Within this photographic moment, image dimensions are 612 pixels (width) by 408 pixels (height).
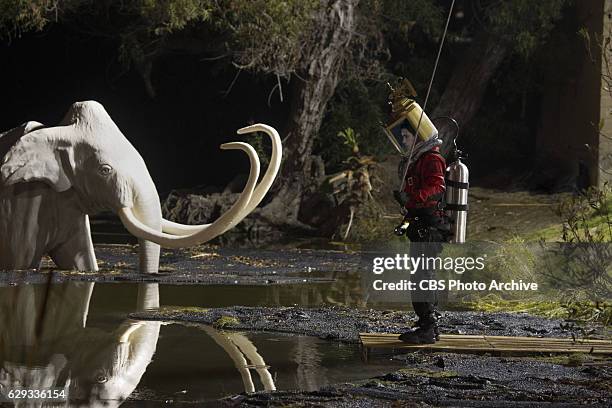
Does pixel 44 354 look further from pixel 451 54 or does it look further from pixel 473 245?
pixel 451 54

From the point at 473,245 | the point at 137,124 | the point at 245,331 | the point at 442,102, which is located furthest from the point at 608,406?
the point at 137,124

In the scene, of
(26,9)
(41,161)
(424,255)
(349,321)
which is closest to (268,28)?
(26,9)

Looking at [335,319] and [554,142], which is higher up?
[554,142]

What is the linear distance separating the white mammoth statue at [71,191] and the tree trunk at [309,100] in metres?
6.21

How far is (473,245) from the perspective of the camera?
11703 mm

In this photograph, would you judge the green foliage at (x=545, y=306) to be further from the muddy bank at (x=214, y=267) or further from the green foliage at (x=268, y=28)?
the green foliage at (x=268, y=28)

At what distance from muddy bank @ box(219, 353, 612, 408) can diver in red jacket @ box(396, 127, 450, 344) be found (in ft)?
1.04

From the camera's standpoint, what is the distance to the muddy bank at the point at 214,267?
985 cm

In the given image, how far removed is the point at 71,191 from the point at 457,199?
3.11 m

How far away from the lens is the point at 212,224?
8273mm

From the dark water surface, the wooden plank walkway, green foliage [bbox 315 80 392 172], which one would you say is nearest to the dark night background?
green foliage [bbox 315 80 392 172]

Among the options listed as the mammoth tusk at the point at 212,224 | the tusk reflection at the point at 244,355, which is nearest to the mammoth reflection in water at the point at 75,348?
the tusk reflection at the point at 244,355

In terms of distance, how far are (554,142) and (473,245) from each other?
5389mm

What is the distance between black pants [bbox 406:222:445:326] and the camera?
6.89 m
